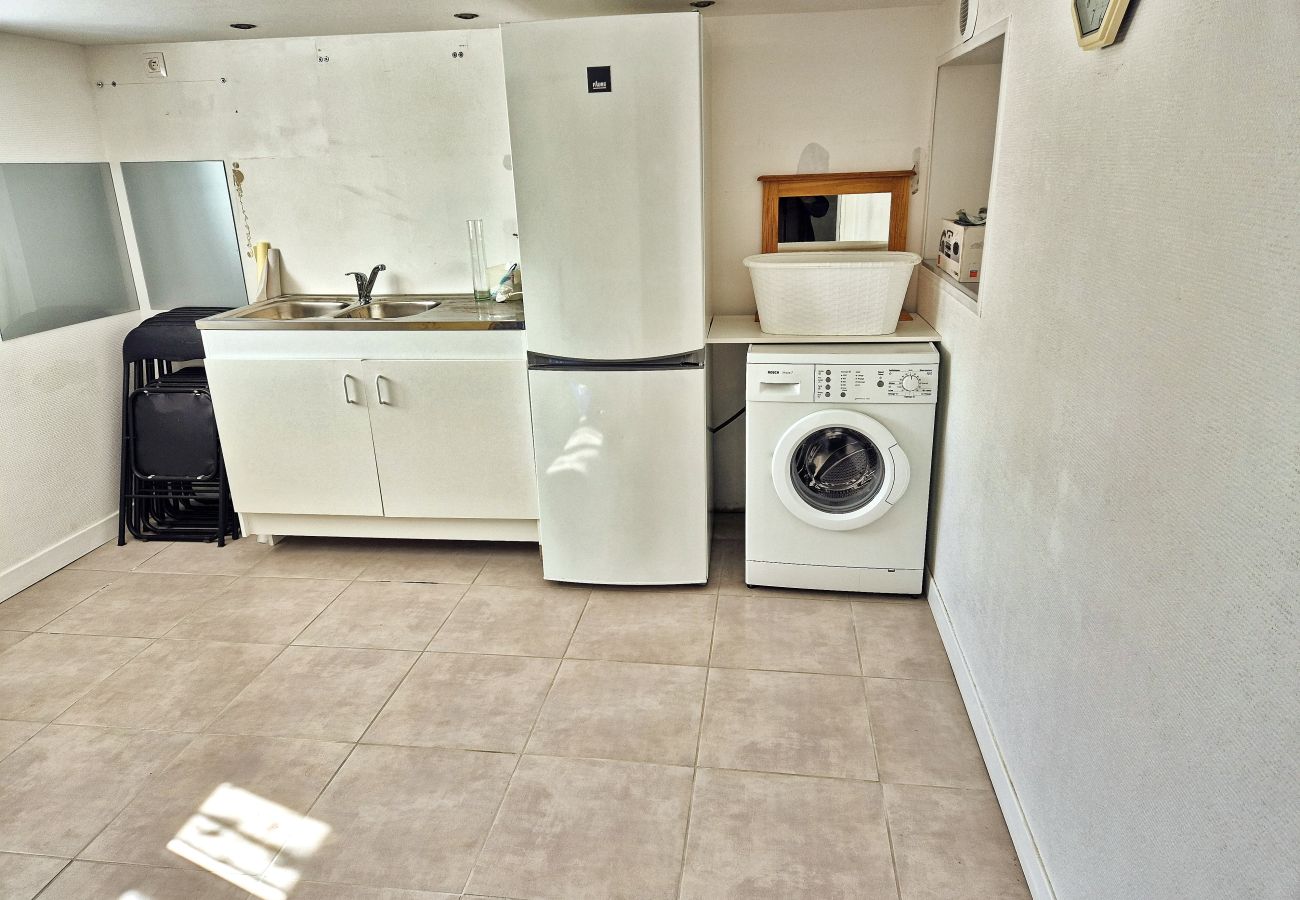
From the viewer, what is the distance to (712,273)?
345 centimetres

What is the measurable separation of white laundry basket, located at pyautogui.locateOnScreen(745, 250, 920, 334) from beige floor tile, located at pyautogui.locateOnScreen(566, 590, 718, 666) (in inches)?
40.4

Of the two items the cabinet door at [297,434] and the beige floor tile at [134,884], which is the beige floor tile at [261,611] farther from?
the beige floor tile at [134,884]

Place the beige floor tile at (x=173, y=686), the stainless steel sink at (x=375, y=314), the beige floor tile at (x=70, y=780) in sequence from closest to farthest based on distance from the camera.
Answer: the beige floor tile at (x=70, y=780) < the beige floor tile at (x=173, y=686) < the stainless steel sink at (x=375, y=314)

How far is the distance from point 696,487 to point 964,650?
1.01 metres

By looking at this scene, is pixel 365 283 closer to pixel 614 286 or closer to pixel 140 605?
pixel 614 286

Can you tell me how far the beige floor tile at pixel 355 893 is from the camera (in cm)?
182

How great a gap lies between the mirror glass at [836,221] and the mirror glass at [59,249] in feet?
9.39

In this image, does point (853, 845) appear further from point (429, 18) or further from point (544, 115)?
point (429, 18)

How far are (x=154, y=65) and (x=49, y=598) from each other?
2.18m

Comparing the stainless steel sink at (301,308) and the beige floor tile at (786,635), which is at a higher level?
the stainless steel sink at (301,308)

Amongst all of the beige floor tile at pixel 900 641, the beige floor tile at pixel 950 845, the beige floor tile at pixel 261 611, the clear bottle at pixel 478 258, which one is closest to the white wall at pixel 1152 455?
the beige floor tile at pixel 950 845

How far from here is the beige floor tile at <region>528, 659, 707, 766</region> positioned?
2260 millimetres

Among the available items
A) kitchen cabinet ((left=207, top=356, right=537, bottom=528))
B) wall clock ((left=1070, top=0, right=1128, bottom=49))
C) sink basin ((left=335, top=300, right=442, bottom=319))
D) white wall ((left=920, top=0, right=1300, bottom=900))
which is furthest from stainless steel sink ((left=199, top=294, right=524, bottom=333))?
wall clock ((left=1070, top=0, right=1128, bottom=49))

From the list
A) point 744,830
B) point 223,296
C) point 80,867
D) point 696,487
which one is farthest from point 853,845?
point 223,296
